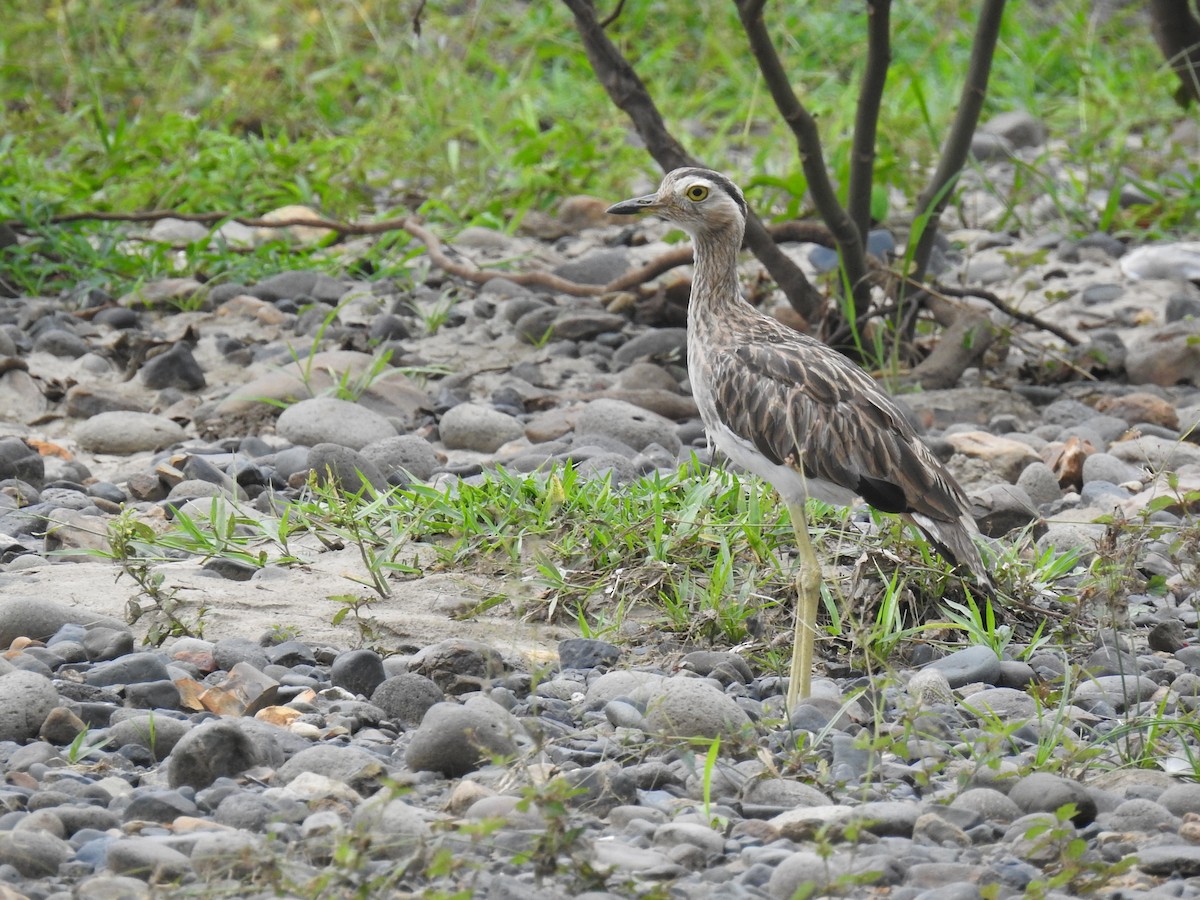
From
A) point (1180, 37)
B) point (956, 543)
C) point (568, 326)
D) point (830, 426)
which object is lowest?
point (568, 326)

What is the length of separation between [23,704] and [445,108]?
6543 mm

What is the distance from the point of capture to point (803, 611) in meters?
4.21

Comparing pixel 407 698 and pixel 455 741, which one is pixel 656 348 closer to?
pixel 407 698

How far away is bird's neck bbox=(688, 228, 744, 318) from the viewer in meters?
5.06

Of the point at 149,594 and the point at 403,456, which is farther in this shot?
the point at 403,456

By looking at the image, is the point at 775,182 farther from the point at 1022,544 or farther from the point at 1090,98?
the point at 1090,98

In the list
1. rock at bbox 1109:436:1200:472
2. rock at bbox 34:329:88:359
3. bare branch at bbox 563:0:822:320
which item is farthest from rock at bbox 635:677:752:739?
rock at bbox 34:329:88:359

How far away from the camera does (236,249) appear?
7.94 m

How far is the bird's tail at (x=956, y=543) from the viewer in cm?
428

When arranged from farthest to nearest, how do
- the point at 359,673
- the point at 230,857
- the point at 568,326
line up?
1. the point at 568,326
2. the point at 359,673
3. the point at 230,857

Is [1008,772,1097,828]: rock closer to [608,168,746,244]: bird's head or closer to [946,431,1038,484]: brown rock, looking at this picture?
[608,168,746,244]: bird's head

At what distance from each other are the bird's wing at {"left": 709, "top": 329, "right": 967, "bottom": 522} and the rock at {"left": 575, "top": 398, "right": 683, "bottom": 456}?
1.40m

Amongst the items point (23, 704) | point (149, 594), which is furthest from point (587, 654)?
point (23, 704)

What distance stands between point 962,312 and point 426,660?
3649 millimetres
